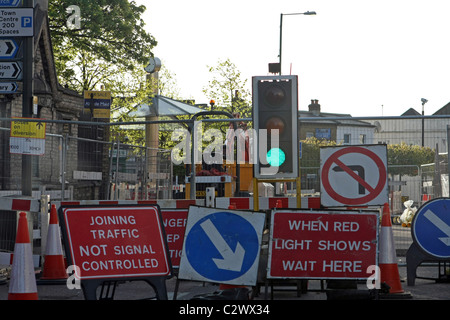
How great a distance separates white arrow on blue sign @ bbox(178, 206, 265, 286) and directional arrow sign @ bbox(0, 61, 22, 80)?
23.6 feet

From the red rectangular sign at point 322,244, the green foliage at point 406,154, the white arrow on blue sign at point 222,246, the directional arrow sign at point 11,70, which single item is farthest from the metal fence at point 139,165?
the white arrow on blue sign at point 222,246

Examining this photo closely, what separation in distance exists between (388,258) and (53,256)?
4431 mm

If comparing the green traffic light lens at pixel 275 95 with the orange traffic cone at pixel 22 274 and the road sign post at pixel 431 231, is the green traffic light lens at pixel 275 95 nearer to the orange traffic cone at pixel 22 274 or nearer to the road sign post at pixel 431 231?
the road sign post at pixel 431 231

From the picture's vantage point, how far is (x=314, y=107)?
104m

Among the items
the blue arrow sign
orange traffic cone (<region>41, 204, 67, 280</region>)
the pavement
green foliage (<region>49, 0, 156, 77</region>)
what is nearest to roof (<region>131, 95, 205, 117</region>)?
green foliage (<region>49, 0, 156, 77</region>)

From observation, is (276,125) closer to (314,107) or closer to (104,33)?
(104,33)

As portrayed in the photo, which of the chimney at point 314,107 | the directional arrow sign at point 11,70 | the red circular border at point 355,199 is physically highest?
the chimney at point 314,107

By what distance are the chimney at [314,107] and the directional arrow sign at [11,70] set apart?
89631 mm

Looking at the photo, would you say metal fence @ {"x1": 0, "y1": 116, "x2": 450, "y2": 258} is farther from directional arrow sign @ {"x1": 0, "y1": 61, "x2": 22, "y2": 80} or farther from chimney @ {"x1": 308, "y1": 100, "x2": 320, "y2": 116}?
chimney @ {"x1": 308, "y1": 100, "x2": 320, "y2": 116}

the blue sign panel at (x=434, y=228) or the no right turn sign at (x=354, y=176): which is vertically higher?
the no right turn sign at (x=354, y=176)

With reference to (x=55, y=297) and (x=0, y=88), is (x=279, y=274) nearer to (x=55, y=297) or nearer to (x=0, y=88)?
(x=55, y=297)

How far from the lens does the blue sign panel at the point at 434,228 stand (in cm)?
1027

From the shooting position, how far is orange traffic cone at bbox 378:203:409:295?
9.06 metres

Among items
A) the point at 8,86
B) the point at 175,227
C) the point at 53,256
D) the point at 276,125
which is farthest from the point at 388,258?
the point at 8,86
